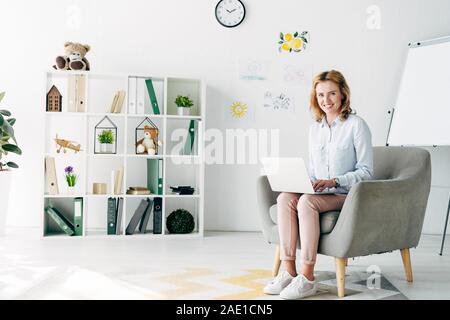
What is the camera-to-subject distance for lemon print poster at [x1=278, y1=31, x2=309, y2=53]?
427 centimetres


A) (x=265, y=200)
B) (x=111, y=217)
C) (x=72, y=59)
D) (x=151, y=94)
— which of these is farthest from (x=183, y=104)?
(x=265, y=200)

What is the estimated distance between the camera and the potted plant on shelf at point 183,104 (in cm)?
398

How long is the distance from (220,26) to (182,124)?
0.88m

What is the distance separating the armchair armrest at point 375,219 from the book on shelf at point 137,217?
191cm

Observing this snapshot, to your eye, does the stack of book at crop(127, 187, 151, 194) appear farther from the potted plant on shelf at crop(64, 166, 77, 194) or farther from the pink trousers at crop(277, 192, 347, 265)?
the pink trousers at crop(277, 192, 347, 265)

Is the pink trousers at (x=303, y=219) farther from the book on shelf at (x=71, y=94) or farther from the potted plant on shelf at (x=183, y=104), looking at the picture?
the book on shelf at (x=71, y=94)

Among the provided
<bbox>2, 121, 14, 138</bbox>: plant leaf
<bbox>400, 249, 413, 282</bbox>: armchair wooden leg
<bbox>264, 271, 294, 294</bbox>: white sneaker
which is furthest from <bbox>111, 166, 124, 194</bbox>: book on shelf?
<bbox>400, 249, 413, 282</bbox>: armchair wooden leg

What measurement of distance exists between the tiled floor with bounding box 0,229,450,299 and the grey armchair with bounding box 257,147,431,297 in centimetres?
20

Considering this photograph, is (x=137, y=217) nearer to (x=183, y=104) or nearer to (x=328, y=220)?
(x=183, y=104)

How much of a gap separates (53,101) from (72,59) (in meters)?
0.34

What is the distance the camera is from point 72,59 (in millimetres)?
3811

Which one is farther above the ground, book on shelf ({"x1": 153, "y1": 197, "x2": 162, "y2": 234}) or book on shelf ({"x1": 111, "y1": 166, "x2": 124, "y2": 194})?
book on shelf ({"x1": 111, "y1": 166, "x2": 124, "y2": 194})

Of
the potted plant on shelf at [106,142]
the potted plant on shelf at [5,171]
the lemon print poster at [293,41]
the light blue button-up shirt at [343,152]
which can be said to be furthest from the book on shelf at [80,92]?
the light blue button-up shirt at [343,152]
